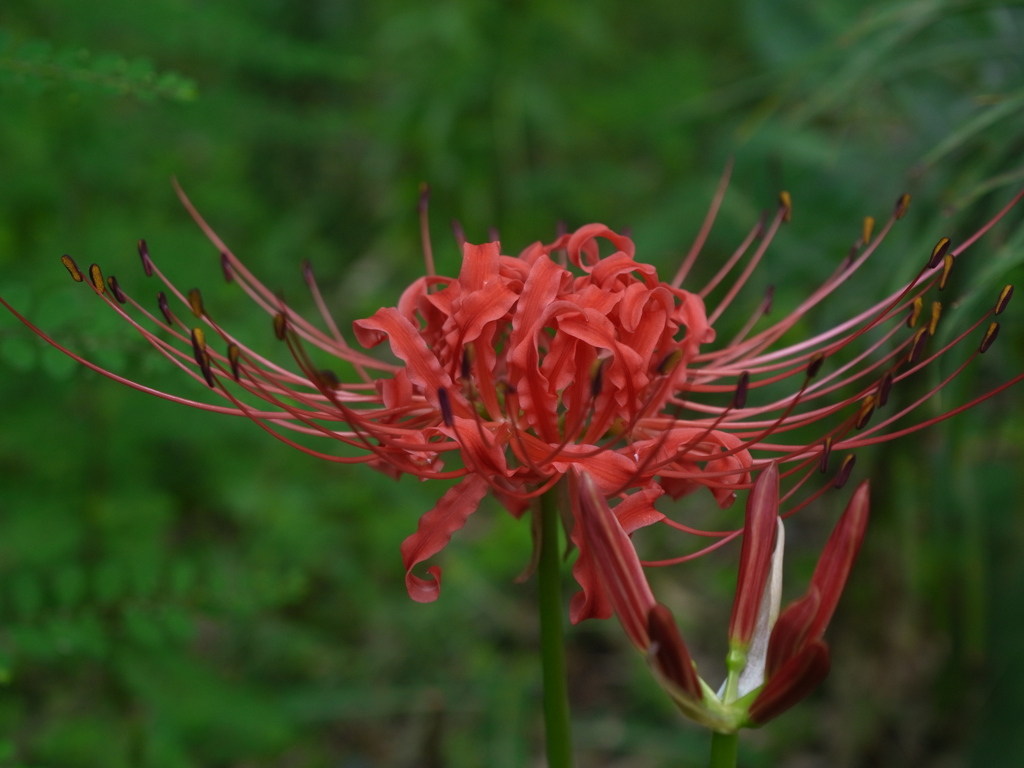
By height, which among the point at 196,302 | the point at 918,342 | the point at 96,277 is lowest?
the point at 918,342

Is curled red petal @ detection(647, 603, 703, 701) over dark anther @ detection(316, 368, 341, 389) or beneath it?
beneath

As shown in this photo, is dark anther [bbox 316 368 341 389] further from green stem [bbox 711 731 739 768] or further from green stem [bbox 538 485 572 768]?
green stem [bbox 711 731 739 768]

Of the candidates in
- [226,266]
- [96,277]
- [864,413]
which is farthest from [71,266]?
A: [864,413]

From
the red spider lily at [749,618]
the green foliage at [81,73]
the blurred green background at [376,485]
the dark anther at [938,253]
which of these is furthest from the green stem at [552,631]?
the green foliage at [81,73]

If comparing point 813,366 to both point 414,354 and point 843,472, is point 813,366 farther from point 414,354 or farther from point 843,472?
point 414,354

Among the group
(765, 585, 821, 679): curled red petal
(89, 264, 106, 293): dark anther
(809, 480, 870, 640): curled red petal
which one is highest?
(89, 264, 106, 293): dark anther

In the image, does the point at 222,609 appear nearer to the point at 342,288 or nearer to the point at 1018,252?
the point at 1018,252

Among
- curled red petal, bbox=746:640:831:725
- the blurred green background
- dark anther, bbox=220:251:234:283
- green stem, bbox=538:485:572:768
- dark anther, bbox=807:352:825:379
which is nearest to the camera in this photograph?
curled red petal, bbox=746:640:831:725

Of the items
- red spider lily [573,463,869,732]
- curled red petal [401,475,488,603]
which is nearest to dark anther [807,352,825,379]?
red spider lily [573,463,869,732]
